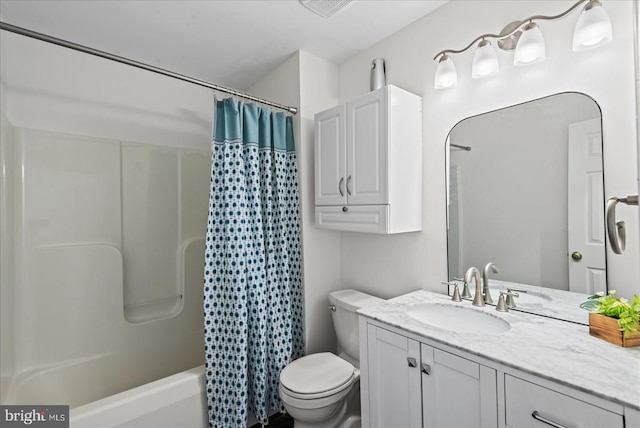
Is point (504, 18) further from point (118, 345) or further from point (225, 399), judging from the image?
point (118, 345)

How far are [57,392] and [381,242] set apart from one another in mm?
2213

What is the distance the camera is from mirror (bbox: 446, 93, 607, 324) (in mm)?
1220

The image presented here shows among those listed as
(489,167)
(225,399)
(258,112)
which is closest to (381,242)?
(489,167)

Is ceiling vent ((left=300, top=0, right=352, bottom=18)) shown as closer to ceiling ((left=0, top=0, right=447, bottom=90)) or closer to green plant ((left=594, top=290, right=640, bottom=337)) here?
ceiling ((left=0, top=0, right=447, bottom=90))

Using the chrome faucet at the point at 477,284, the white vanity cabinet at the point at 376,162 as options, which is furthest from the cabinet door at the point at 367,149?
the chrome faucet at the point at 477,284

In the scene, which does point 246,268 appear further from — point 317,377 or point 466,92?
point 466,92

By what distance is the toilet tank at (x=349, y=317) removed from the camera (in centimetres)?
184

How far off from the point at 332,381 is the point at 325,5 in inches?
79.7

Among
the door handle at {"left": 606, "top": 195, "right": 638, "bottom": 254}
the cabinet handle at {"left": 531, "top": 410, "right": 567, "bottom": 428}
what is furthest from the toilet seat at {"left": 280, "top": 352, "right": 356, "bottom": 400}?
→ the door handle at {"left": 606, "top": 195, "right": 638, "bottom": 254}

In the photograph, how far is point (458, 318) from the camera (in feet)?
4.83

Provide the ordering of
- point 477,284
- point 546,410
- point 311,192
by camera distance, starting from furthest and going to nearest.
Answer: point 311,192
point 477,284
point 546,410

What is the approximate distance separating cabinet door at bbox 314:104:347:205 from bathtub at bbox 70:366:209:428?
1.28 m

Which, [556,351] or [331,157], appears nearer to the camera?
[556,351]

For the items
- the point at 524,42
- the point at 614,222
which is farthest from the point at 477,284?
A: the point at 524,42
